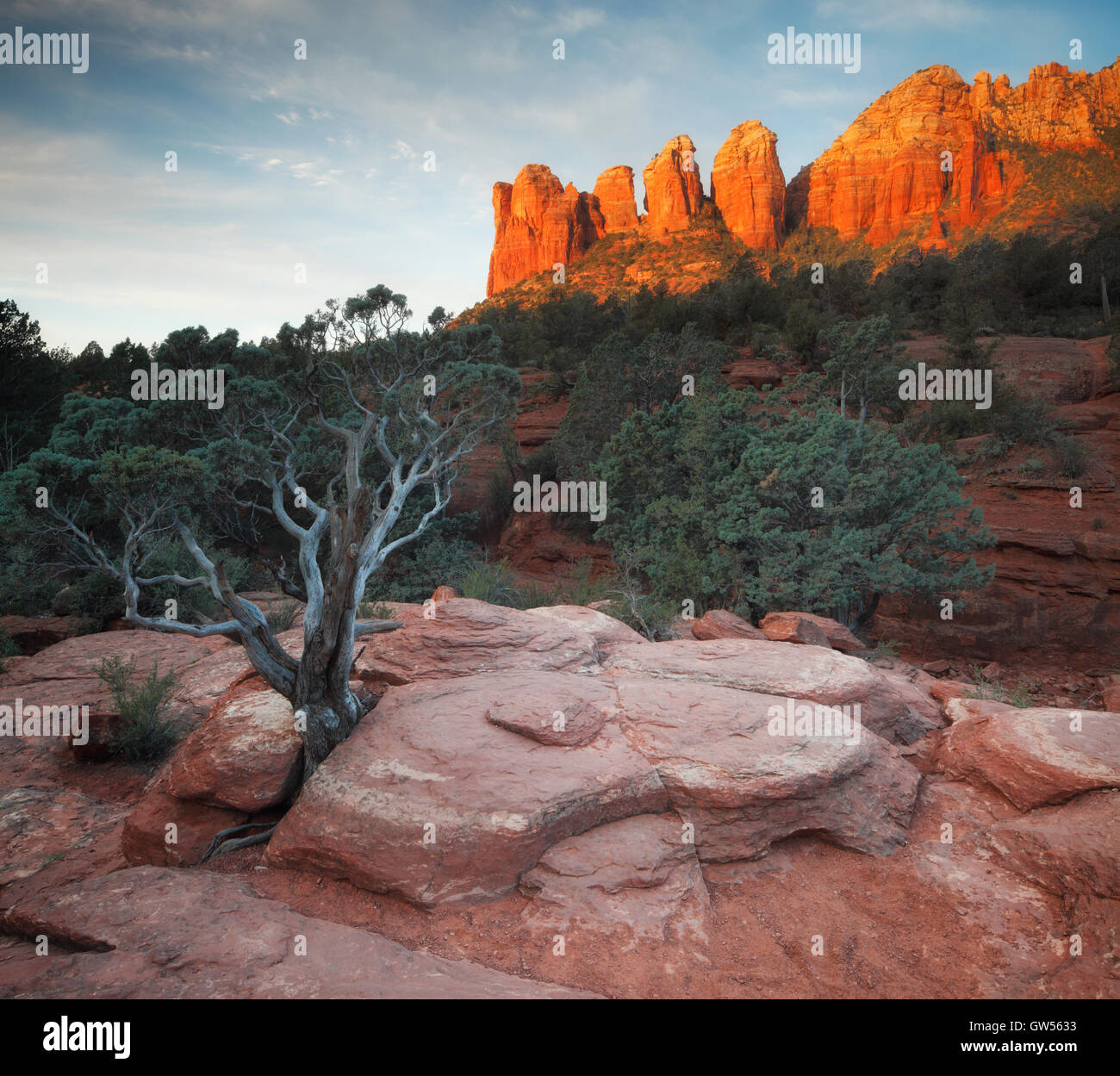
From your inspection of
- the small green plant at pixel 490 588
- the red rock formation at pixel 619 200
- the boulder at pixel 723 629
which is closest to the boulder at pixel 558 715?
the boulder at pixel 723 629

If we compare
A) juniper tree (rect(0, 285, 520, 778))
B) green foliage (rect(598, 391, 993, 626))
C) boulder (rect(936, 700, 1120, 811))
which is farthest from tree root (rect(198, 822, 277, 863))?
green foliage (rect(598, 391, 993, 626))

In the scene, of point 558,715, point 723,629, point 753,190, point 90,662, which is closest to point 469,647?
point 558,715

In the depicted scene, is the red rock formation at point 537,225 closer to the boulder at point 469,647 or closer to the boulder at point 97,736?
the boulder at point 469,647

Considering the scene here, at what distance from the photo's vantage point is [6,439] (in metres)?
17.4

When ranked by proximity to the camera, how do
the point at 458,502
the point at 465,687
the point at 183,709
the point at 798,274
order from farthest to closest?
the point at 798,274, the point at 458,502, the point at 183,709, the point at 465,687

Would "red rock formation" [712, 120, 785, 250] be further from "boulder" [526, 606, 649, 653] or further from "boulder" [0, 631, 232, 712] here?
"boulder" [0, 631, 232, 712]

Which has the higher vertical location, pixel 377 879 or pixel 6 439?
pixel 6 439

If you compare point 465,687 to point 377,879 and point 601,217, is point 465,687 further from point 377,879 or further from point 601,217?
point 601,217

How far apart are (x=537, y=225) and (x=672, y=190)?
17.6 meters

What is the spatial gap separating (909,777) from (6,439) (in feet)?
75.7

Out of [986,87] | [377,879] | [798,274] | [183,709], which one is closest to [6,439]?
[183,709]

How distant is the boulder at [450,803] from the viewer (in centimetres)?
398

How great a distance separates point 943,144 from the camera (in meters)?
64.1

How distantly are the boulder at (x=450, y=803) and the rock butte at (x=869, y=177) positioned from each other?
68.3m
